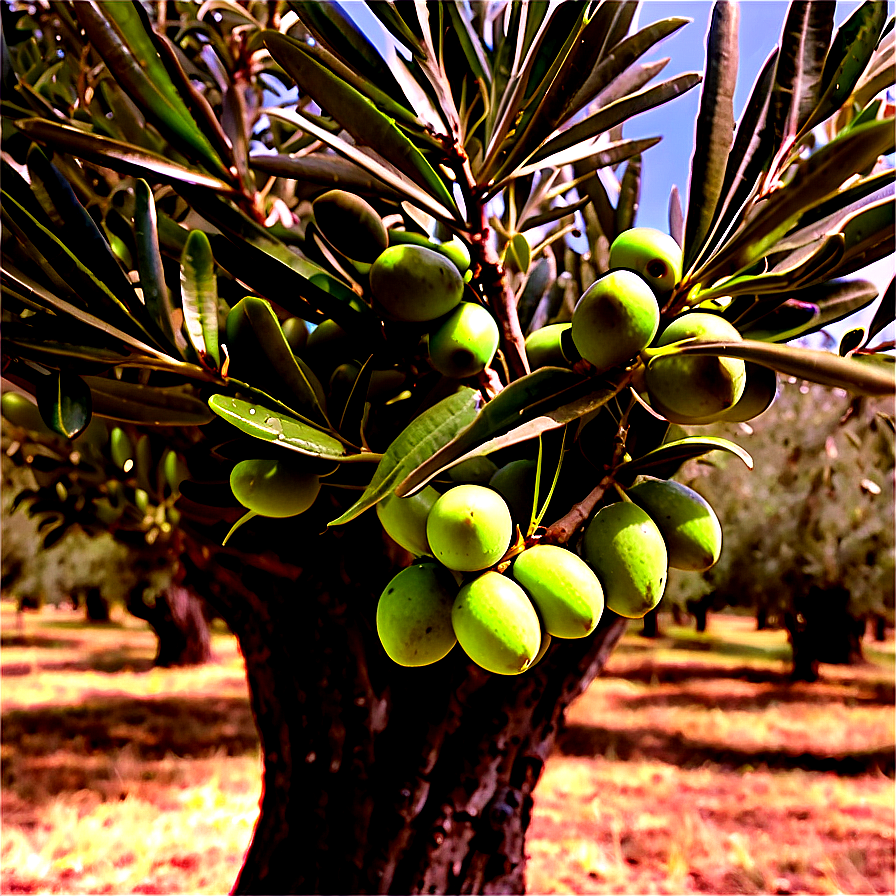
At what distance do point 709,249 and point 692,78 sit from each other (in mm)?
307

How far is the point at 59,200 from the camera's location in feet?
2.81

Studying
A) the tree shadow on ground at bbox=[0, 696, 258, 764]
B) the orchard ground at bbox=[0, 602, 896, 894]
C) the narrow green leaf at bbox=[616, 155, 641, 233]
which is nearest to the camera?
the narrow green leaf at bbox=[616, 155, 641, 233]

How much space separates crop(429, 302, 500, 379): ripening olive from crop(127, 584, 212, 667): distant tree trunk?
11195mm

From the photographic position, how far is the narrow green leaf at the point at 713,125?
0.70 meters

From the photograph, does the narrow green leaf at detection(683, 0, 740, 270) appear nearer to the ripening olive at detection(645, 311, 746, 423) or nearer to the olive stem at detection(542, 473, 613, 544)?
the ripening olive at detection(645, 311, 746, 423)

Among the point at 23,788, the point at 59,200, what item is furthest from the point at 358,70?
the point at 23,788

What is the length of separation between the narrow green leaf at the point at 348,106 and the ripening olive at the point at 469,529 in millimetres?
344

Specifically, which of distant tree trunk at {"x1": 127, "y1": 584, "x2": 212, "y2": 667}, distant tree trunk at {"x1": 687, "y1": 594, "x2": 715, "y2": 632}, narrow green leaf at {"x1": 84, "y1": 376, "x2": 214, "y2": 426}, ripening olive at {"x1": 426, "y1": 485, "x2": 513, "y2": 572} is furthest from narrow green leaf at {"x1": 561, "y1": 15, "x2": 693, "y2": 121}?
distant tree trunk at {"x1": 687, "y1": 594, "x2": 715, "y2": 632}

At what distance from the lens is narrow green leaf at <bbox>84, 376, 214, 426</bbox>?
36.3 inches

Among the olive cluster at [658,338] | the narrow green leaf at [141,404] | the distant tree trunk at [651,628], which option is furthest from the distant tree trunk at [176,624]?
A: the olive cluster at [658,338]

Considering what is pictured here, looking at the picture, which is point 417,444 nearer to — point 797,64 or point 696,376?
point 696,376

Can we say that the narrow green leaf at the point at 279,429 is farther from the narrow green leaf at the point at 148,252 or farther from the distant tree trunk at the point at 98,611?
the distant tree trunk at the point at 98,611

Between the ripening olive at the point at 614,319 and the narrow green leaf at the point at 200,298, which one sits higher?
the narrow green leaf at the point at 200,298

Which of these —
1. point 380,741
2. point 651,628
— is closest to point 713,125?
point 380,741
